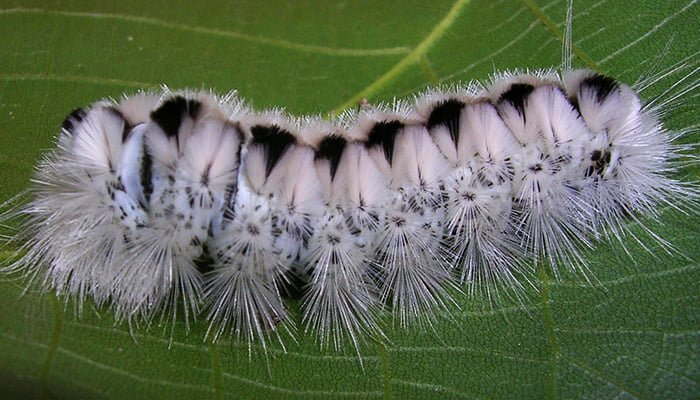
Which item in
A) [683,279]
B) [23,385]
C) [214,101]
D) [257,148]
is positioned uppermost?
[214,101]

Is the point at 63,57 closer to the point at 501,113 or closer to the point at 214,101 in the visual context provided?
the point at 214,101

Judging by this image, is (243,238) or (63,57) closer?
(243,238)

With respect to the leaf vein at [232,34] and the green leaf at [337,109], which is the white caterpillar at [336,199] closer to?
the green leaf at [337,109]

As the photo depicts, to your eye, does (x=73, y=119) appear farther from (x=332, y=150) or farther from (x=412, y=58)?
(x=412, y=58)

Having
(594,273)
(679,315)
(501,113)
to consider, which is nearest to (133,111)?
(501,113)

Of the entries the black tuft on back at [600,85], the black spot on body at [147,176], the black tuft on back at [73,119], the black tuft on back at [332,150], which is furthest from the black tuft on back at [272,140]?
the black tuft on back at [600,85]

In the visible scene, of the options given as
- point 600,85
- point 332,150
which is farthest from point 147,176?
point 600,85
